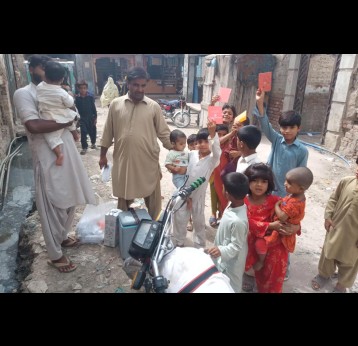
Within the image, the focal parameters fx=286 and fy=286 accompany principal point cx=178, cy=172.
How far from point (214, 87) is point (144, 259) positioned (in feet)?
29.5

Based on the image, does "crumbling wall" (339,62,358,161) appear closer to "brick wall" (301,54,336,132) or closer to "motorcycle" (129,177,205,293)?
"brick wall" (301,54,336,132)

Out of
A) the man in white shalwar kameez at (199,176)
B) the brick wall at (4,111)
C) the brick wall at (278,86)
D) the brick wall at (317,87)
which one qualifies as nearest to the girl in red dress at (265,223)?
the man in white shalwar kameez at (199,176)

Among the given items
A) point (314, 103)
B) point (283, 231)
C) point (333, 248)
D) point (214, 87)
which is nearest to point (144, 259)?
point (283, 231)

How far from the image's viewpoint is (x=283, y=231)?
7.59ft

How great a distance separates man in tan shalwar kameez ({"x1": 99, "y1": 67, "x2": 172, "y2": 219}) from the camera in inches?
117

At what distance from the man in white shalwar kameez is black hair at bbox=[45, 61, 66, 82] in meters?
1.48

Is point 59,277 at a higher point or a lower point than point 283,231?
lower

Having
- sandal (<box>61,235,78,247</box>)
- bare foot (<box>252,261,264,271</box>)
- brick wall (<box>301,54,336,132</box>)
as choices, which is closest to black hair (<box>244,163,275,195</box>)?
bare foot (<box>252,261,264,271</box>)

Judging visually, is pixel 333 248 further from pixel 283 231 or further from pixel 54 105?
pixel 54 105

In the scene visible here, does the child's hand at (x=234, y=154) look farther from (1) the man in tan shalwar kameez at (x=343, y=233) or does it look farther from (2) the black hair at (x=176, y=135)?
(1) the man in tan shalwar kameez at (x=343, y=233)

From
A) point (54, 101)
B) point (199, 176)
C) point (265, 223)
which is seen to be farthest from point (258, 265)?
point (54, 101)

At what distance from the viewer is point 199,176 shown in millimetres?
3150

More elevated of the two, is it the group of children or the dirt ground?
the group of children

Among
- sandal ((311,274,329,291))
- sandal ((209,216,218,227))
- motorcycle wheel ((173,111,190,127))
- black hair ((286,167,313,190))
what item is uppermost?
black hair ((286,167,313,190))
